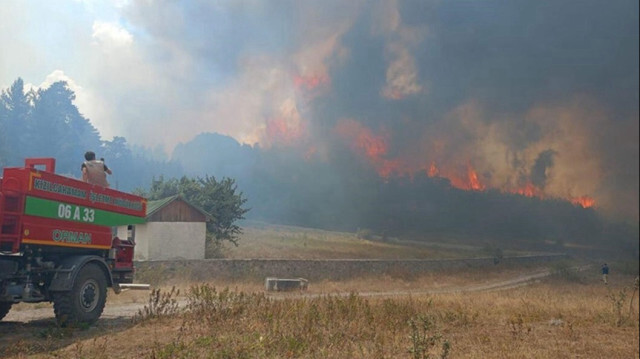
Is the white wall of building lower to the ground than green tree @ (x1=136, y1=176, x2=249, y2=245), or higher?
lower

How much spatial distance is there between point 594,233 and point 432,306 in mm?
6408

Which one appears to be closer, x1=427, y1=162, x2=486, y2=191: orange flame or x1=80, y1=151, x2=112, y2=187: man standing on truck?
x1=80, y1=151, x2=112, y2=187: man standing on truck

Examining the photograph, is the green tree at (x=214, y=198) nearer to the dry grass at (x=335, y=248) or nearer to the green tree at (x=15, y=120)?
the dry grass at (x=335, y=248)

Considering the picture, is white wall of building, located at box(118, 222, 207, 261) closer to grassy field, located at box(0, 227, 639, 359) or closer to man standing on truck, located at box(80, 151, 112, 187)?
grassy field, located at box(0, 227, 639, 359)

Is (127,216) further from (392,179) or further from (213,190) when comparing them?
(392,179)

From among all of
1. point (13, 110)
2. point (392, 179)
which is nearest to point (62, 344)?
point (13, 110)

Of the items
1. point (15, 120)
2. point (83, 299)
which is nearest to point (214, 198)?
point (15, 120)

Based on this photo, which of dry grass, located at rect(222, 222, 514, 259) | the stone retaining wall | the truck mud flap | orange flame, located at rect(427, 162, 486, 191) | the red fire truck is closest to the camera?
the red fire truck

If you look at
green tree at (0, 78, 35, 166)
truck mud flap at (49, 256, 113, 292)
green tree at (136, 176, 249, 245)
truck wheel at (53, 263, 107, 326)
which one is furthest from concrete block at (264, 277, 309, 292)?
green tree at (136, 176, 249, 245)

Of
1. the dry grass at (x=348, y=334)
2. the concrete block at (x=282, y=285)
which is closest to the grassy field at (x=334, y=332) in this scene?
the dry grass at (x=348, y=334)

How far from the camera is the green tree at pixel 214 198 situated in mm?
34438

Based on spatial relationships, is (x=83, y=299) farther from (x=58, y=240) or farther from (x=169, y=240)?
(x=169, y=240)

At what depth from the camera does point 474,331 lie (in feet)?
35.7

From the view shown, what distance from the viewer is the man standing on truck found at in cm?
1041
